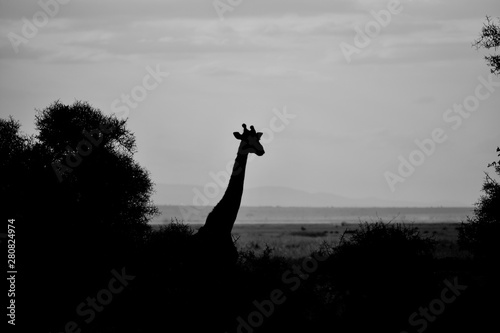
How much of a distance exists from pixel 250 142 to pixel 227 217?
2.52 meters

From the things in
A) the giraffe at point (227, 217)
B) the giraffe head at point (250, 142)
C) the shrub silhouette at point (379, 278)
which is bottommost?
the shrub silhouette at point (379, 278)

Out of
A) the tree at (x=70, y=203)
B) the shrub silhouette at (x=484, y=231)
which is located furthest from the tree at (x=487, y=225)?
the tree at (x=70, y=203)

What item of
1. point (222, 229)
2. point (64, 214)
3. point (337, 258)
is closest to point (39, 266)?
point (64, 214)

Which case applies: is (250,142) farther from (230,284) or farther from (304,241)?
(304,241)

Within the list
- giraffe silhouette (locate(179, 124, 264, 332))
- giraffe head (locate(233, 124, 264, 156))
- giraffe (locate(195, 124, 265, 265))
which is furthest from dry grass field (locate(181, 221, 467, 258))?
giraffe head (locate(233, 124, 264, 156))

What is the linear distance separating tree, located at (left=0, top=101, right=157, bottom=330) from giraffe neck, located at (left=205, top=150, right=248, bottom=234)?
2745mm

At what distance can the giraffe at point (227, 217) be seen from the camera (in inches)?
752

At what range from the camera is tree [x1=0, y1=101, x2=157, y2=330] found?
19531 millimetres

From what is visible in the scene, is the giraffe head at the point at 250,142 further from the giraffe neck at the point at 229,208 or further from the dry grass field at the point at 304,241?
the dry grass field at the point at 304,241

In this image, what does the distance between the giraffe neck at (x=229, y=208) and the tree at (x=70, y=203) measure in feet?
9.01

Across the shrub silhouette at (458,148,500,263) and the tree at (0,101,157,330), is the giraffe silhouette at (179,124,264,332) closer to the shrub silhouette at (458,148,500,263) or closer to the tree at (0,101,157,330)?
the tree at (0,101,157,330)

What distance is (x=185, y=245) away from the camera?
19719mm

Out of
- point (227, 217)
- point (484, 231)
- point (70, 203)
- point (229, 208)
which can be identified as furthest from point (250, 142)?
point (484, 231)

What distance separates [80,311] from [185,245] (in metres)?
3.28
